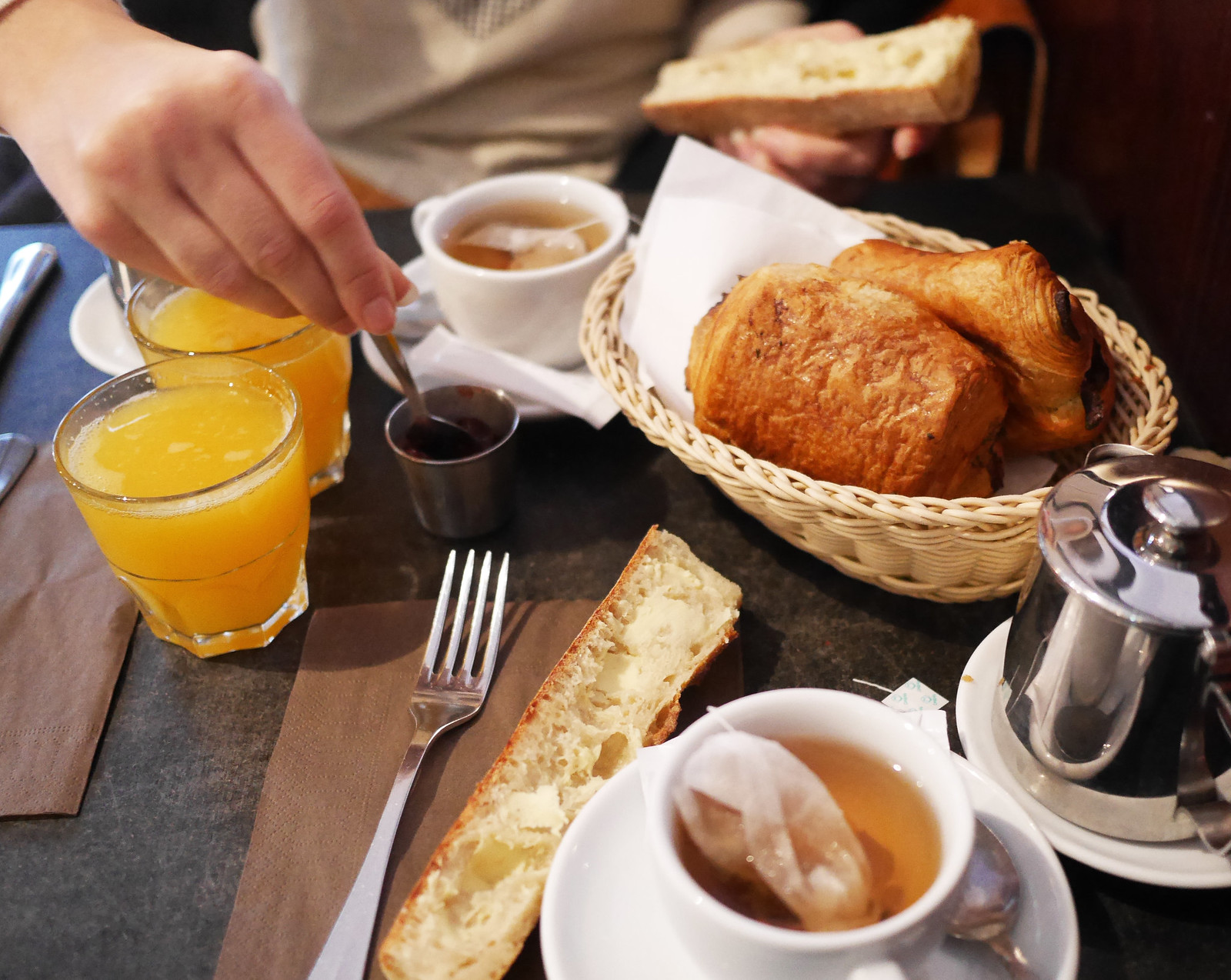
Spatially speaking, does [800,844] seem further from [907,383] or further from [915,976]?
[907,383]

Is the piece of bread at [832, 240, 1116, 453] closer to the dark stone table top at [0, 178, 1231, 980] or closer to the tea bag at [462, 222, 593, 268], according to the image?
the dark stone table top at [0, 178, 1231, 980]

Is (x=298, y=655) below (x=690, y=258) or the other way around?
below

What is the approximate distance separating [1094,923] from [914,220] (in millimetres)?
1165

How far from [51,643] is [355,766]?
14.7 inches

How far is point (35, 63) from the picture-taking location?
89cm

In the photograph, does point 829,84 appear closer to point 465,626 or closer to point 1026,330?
point 1026,330

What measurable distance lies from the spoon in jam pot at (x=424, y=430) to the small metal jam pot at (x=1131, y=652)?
2.00 feet

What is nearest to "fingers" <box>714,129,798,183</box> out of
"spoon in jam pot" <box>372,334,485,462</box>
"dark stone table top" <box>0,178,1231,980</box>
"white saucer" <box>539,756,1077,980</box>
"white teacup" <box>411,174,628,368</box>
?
"white teacup" <box>411,174,628,368</box>

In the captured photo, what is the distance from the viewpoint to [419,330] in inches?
50.8

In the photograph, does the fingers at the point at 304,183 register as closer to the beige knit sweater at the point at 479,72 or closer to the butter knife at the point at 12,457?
the butter knife at the point at 12,457

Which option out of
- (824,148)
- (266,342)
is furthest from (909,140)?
(266,342)

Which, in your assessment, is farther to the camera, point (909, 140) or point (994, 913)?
point (909, 140)

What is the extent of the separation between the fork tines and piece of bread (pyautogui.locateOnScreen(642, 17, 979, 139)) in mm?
881

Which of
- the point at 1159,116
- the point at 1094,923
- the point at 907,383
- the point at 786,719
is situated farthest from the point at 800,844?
the point at 1159,116
